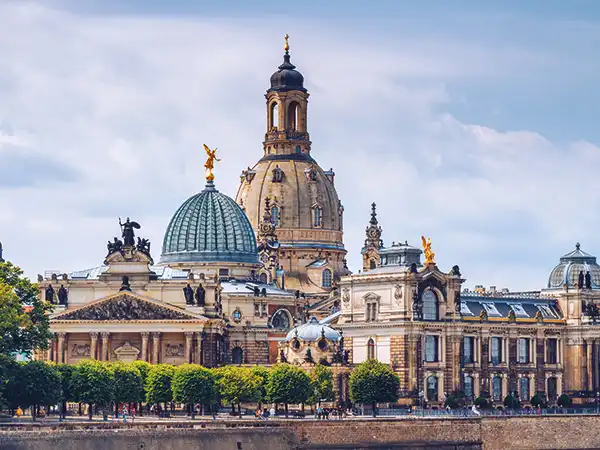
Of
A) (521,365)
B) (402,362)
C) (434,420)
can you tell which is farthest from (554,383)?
(434,420)

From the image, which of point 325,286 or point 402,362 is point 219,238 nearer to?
point 325,286

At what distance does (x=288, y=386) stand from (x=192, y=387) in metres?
7.90

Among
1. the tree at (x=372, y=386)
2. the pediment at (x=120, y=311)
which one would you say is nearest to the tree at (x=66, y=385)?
the tree at (x=372, y=386)

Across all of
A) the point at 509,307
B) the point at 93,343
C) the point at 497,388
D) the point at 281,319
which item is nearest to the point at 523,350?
the point at 509,307

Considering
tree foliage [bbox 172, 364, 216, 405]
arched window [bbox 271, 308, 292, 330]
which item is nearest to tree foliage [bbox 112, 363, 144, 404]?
tree foliage [bbox 172, 364, 216, 405]

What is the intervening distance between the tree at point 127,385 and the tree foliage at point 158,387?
3.05 feet

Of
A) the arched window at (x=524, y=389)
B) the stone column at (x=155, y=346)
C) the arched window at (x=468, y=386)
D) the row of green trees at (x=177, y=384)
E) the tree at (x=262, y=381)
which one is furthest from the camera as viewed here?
the arched window at (x=524, y=389)

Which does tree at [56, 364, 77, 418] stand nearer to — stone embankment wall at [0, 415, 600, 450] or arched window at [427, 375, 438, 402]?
stone embankment wall at [0, 415, 600, 450]

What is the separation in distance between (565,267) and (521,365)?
13.6 meters

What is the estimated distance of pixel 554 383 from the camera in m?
171

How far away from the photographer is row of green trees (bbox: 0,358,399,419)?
418 feet

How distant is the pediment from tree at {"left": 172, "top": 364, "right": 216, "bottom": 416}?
731 inches

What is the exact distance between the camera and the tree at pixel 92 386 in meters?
134

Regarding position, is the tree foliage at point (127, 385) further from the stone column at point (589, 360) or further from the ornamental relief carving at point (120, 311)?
the stone column at point (589, 360)
